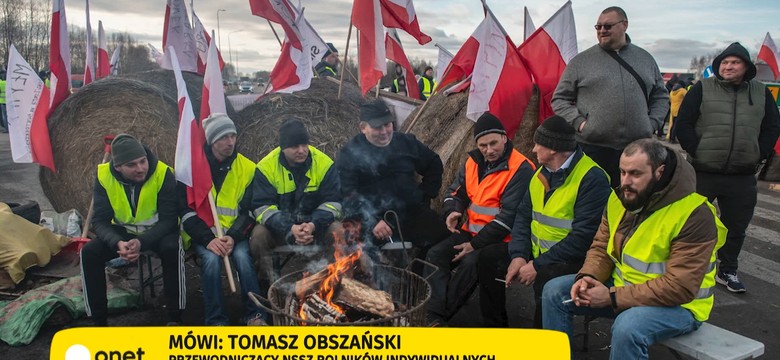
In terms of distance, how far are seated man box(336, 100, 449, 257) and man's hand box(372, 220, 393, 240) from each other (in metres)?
0.17

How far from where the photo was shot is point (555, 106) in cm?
479

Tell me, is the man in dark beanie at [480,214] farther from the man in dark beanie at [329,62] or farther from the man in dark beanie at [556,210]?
the man in dark beanie at [329,62]

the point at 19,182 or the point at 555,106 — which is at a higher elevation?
the point at 555,106

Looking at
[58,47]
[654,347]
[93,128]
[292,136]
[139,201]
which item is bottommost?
[654,347]

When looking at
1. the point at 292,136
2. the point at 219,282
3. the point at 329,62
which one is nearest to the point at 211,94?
the point at 292,136

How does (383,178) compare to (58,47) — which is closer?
(383,178)

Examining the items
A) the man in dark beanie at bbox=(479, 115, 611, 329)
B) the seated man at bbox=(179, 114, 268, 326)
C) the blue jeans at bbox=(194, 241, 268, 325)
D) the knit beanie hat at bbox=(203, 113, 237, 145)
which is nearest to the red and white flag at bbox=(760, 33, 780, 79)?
the man in dark beanie at bbox=(479, 115, 611, 329)

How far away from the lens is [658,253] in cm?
290

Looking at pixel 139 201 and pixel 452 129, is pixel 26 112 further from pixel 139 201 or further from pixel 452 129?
pixel 452 129

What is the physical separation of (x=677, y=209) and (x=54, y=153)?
24.0 ft

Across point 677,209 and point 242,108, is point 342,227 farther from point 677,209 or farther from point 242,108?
A: point 242,108

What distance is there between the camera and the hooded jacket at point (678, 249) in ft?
9.07

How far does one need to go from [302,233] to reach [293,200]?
0.41m

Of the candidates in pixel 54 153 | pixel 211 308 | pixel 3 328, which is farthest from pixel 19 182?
pixel 211 308
